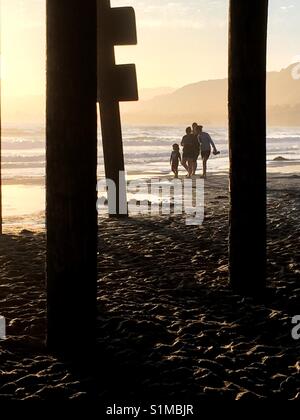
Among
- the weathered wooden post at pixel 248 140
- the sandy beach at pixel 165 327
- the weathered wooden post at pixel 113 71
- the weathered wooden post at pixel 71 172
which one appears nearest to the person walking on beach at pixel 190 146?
the weathered wooden post at pixel 113 71

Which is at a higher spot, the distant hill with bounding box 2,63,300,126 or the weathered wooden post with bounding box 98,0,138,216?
the distant hill with bounding box 2,63,300,126

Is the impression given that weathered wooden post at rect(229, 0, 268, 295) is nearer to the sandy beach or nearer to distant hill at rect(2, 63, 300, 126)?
the sandy beach

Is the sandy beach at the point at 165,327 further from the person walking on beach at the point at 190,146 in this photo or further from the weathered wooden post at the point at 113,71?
the person walking on beach at the point at 190,146

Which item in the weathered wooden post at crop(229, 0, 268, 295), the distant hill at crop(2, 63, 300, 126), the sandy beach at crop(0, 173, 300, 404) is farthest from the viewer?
the distant hill at crop(2, 63, 300, 126)

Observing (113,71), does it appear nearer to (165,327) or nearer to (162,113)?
(165,327)

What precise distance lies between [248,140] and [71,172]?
1.76m

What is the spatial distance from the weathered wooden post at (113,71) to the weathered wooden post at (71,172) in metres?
4.64

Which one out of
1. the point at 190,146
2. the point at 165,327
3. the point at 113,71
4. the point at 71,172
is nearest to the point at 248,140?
the point at 165,327

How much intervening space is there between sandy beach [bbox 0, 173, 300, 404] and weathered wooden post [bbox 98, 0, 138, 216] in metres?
1.93

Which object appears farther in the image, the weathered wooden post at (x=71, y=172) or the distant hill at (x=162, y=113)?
the distant hill at (x=162, y=113)

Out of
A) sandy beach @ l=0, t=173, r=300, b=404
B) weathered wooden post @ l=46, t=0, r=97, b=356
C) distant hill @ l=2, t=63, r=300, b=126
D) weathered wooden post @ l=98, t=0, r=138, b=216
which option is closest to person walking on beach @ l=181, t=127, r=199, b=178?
weathered wooden post @ l=98, t=0, r=138, b=216

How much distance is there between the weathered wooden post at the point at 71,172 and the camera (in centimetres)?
394

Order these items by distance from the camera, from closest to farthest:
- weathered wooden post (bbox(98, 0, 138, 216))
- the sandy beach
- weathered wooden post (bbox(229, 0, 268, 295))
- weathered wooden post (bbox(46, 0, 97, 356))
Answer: the sandy beach, weathered wooden post (bbox(46, 0, 97, 356)), weathered wooden post (bbox(229, 0, 268, 295)), weathered wooden post (bbox(98, 0, 138, 216))

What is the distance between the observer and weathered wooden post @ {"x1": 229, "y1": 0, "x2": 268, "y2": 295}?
5070mm
